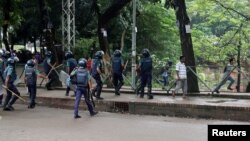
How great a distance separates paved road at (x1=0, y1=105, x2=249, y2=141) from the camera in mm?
10828

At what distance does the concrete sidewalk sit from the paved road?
35 cm

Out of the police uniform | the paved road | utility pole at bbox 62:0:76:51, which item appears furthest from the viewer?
utility pole at bbox 62:0:76:51

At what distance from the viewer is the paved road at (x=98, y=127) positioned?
35.5ft

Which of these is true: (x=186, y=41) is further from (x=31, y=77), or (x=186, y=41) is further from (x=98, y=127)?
(x=98, y=127)

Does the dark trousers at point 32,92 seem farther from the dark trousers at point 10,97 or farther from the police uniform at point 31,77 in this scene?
the dark trousers at point 10,97

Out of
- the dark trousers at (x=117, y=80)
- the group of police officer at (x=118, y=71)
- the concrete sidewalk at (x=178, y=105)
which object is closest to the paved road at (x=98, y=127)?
the concrete sidewalk at (x=178, y=105)

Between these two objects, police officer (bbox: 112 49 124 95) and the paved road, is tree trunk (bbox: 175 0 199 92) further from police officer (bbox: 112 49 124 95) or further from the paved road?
the paved road

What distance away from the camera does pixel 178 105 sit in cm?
1438

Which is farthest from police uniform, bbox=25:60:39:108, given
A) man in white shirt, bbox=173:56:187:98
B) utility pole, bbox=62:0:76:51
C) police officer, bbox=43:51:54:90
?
utility pole, bbox=62:0:76:51

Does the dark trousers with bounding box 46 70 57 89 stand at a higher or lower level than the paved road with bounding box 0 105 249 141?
higher

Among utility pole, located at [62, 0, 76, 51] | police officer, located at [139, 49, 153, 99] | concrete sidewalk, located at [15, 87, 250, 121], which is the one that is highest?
utility pole, located at [62, 0, 76, 51]

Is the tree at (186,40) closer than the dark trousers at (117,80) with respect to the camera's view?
No

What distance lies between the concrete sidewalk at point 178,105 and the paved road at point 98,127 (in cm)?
35

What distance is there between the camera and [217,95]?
55.0ft
